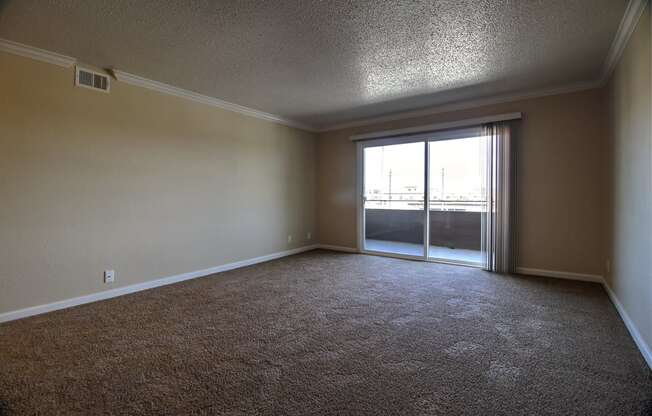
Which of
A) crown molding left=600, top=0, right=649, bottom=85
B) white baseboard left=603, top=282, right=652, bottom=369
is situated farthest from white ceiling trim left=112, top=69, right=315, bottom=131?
white baseboard left=603, top=282, right=652, bottom=369

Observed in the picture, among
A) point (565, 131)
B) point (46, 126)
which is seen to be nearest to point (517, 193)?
point (565, 131)

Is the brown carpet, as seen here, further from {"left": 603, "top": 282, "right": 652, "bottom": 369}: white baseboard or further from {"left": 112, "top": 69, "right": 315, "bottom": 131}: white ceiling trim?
{"left": 112, "top": 69, "right": 315, "bottom": 131}: white ceiling trim

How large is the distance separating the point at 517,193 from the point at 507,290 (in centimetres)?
147

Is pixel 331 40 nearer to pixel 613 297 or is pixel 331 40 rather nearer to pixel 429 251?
pixel 429 251

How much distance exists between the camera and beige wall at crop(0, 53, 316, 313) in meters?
2.72

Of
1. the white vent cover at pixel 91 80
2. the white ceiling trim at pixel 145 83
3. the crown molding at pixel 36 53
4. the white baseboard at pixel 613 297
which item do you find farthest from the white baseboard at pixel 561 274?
the crown molding at pixel 36 53

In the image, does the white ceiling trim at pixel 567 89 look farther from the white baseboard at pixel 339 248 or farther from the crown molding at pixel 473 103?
the white baseboard at pixel 339 248

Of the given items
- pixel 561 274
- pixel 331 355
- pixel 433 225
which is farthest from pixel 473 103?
pixel 331 355

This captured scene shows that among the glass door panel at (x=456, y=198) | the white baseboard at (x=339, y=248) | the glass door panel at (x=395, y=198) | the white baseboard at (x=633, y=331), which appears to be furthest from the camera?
the white baseboard at (x=339, y=248)

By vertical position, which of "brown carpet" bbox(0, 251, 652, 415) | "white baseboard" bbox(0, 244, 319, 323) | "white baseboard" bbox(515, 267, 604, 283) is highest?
"white baseboard" bbox(515, 267, 604, 283)

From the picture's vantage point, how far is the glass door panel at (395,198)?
16.7 feet

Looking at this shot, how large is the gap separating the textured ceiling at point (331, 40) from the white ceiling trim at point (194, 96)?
0.39ft

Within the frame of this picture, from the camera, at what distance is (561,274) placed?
12.8 ft

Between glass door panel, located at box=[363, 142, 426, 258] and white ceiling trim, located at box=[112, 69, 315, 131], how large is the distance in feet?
5.81
